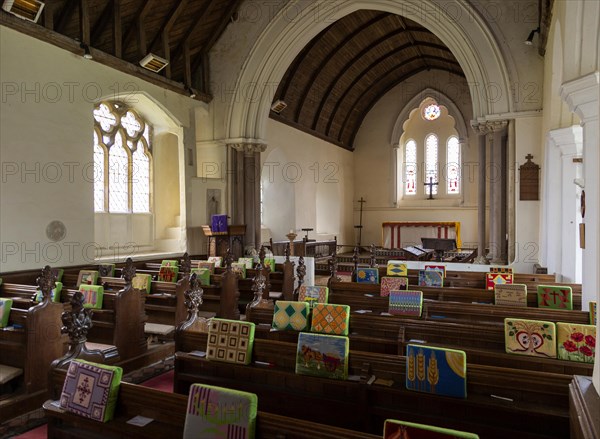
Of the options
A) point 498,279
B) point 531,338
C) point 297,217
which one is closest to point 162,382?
point 531,338

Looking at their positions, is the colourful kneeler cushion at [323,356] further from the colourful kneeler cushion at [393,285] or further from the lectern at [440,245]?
the lectern at [440,245]

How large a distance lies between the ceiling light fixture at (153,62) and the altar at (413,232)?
32.4ft

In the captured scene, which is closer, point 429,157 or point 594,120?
point 594,120

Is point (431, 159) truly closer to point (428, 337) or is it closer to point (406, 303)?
point (406, 303)

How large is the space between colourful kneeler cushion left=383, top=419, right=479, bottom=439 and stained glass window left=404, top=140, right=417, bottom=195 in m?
15.8

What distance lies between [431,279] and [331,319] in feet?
8.54

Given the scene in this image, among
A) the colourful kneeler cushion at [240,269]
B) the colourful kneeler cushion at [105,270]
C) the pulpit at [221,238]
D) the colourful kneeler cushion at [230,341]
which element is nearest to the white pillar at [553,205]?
the colourful kneeler cushion at [240,269]

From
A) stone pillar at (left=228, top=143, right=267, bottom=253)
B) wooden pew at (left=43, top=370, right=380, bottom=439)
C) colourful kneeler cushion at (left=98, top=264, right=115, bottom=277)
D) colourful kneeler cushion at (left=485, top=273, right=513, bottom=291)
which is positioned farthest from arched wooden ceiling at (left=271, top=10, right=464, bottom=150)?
wooden pew at (left=43, top=370, right=380, bottom=439)

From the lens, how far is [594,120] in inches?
155

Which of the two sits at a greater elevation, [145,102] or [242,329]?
[145,102]

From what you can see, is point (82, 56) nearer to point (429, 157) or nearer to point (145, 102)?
point (145, 102)

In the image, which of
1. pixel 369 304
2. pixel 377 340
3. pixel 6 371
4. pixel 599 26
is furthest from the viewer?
pixel 369 304

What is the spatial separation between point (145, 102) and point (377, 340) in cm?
778

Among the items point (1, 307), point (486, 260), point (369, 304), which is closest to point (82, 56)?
point (1, 307)
